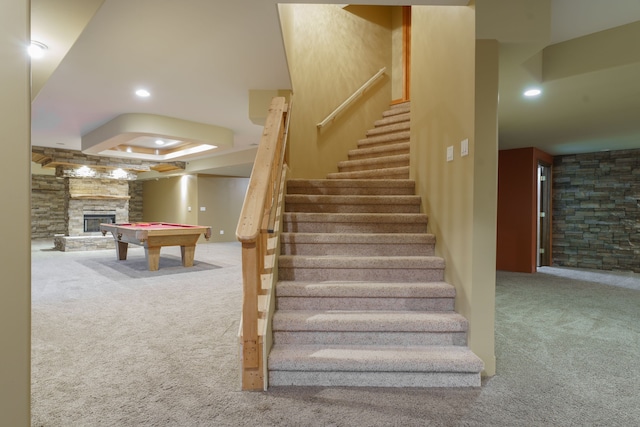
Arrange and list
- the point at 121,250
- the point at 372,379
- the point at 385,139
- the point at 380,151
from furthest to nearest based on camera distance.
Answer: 1. the point at 121,250
2. the point at 385,139
3. the point at 380,151
4. the point at 372,379

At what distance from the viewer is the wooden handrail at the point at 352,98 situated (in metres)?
5.06

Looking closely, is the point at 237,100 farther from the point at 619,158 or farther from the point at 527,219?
the point at 619,158

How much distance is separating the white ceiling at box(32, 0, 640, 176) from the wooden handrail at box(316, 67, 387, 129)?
927mm

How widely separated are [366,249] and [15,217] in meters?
2.50

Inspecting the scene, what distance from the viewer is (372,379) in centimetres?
214

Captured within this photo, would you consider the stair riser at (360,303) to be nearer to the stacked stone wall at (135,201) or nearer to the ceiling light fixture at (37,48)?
the ceiling light fixture at (37,48)

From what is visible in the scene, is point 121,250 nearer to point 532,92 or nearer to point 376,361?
point 376,361

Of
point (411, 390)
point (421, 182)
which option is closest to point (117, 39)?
point (421, 182)

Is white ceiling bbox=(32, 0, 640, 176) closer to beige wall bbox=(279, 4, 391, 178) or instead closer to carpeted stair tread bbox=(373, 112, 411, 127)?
beige wall bbox=(279, 4, 391, 178)

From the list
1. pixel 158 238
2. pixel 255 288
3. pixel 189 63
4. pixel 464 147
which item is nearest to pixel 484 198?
pixel 464 147

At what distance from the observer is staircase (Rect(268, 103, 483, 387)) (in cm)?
214

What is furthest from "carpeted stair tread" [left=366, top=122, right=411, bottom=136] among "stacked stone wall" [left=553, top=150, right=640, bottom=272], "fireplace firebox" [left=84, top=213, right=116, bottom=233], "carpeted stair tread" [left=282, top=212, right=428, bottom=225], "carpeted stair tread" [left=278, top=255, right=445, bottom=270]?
"fireplace firebox" [left=84, top=213, right=116, bottom=233]

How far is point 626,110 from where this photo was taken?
401cm

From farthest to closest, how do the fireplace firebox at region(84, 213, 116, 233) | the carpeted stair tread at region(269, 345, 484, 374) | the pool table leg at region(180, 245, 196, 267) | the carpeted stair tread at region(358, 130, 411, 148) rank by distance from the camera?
the fireplace firebox at region(84, 213, 116, 233) → the pool table leg at region(180, 245, 196, 267) → the carpeted stair tread at region(358, 130, 411, 148) → the carpeted stair tread at region(269, 345, 484, 374)
